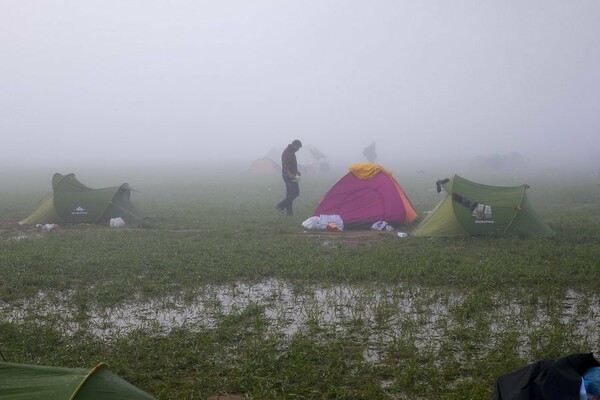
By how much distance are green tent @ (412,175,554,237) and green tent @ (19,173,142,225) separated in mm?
8527

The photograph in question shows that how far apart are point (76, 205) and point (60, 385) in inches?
485

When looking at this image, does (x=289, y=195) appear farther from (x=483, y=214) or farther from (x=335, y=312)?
(x=335, y=312)

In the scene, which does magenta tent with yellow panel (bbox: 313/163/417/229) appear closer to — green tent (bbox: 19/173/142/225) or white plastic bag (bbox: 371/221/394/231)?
white plastic bag (bbox: 371/221/394/231)

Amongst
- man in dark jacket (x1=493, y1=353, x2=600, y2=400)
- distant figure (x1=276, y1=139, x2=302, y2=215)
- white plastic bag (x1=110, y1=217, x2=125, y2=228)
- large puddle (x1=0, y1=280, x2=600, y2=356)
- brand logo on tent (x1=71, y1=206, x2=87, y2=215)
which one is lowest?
large puddle (x1=0, y1=280, x2=600, y2=356)

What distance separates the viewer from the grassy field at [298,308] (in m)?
5.81

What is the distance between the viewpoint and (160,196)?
24.8 m

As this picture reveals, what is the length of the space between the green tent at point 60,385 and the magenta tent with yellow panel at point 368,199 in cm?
1106

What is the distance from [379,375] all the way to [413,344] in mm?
859

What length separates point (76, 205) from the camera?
15297mm

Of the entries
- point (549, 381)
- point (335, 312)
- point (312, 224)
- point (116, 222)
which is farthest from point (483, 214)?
point (116, 222)

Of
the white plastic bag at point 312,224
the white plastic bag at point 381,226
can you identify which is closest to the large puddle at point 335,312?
the white plastic bag at point 381,226

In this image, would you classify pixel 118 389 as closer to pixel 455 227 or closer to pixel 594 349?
pixel 594 349

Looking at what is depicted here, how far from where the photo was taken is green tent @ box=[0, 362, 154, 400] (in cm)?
380

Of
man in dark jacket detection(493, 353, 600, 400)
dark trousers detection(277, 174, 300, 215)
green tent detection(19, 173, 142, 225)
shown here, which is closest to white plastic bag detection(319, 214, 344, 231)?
dark trousers detection(277, 174, 300, 215)
